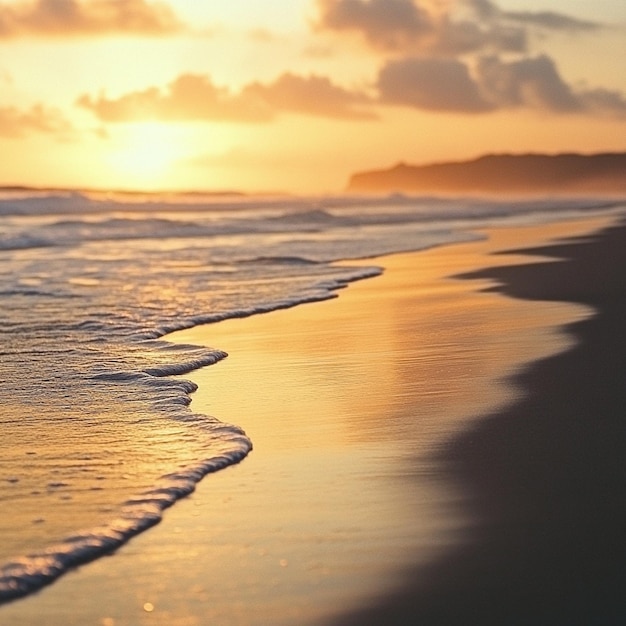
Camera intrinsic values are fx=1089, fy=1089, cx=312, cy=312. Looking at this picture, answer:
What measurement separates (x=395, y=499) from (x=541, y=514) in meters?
0.63

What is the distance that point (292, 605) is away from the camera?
12.0 ft

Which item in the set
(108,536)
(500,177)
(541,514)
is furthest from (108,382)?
(500,177)

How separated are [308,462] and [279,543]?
1.17 meters

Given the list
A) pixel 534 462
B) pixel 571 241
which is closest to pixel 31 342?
pixel 534 462

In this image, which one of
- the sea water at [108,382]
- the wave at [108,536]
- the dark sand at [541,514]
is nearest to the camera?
the dark sand at [541,514]

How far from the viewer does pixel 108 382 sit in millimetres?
7594

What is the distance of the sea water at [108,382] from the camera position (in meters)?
4.56

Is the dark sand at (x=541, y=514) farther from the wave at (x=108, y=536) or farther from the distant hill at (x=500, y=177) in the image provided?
the distant hill at (x=500, y=177)

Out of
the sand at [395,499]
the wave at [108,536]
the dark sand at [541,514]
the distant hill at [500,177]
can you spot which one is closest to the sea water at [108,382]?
the wave at [108,536]

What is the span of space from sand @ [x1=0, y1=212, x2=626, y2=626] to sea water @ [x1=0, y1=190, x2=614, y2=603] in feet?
0.58

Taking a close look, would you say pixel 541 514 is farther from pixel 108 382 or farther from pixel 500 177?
pixel 500 177

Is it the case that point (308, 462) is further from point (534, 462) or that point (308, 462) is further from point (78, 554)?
point (78, 554)

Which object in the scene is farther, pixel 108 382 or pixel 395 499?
pixel 108 382

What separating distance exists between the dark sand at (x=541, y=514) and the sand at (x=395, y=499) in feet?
0.03
